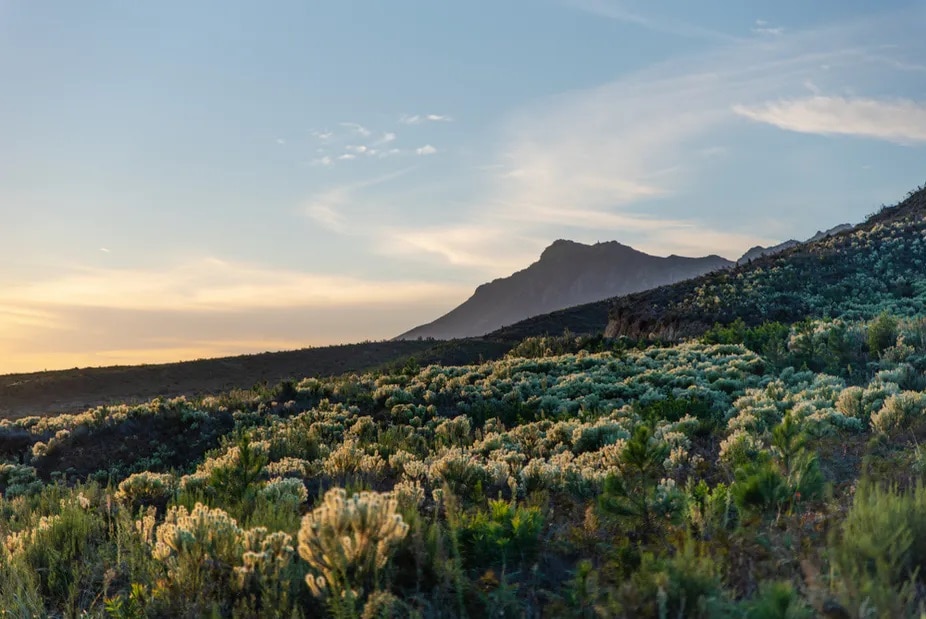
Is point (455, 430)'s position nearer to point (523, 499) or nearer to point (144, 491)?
point (144, 491)

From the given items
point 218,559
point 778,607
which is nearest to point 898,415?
point 778,607

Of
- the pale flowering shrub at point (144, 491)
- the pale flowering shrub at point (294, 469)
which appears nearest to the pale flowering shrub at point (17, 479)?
the pale flowering shrub at point (144, 491)

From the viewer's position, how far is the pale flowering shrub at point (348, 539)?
4.08 m

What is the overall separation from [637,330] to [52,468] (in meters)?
22.2

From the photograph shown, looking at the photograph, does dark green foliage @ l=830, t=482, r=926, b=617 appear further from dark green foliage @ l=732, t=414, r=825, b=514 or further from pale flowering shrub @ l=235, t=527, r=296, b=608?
pale flowering shrub @ l=235, t=527, r=296, b=608

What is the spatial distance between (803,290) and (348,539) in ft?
102

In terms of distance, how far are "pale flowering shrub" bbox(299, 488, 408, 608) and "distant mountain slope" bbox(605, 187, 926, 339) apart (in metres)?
24.2

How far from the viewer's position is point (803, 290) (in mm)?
30719

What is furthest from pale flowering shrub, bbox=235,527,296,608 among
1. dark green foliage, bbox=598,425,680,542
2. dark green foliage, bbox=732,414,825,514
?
dark green foliage, bbox=732,414,825,514

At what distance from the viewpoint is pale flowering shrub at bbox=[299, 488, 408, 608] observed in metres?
4.08

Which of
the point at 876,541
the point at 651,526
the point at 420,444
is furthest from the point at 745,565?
the point at 420,444

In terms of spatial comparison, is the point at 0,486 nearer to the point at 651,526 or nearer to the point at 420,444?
the point at 420,444

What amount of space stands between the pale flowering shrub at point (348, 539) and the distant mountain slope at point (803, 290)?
954 inches

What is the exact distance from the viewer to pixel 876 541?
13.6 feet
